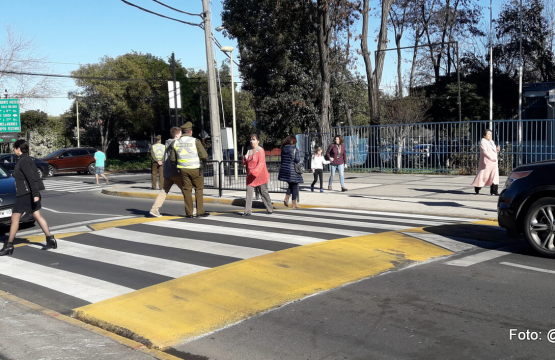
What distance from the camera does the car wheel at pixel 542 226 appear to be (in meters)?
6.85

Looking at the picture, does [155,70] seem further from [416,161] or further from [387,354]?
[387,354]

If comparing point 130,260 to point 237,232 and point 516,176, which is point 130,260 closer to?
point 237,232

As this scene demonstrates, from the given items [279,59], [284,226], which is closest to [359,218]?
[284,226]

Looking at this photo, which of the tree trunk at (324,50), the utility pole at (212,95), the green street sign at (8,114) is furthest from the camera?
the green street sign at (8,114)

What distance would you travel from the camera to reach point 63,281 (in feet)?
21.8

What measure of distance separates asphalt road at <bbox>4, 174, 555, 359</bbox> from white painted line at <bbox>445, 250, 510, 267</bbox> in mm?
13

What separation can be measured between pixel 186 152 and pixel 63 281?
4575 mm

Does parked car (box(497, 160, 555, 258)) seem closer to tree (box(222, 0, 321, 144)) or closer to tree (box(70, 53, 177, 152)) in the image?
tree (box(222, 0, 321, 144))

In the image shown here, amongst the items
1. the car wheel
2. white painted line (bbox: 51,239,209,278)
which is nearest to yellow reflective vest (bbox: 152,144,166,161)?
white painted line (bbox: 51,239,209,278)

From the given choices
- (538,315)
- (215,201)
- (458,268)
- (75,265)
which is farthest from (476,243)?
(215,201)

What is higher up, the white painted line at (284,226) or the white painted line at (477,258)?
the white painted line at (284,226)

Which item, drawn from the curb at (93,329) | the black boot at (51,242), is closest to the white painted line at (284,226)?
the black boot at (51,242)

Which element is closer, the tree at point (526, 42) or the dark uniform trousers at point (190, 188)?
the dark uniform trousers at point (190, 188)

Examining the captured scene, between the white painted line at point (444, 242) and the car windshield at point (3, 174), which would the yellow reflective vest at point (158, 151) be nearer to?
the car windshield at point (3, 174)
